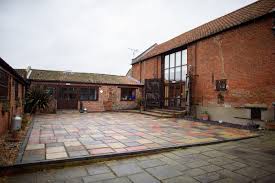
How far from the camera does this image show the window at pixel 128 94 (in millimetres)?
16856

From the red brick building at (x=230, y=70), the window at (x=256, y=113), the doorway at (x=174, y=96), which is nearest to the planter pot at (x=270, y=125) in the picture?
the red brick building at (x=230, y=70)

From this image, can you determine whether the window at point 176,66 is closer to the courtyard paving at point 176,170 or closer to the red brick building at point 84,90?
the red brick building at point 84,90

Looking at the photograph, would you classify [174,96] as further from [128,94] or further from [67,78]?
[67,78]

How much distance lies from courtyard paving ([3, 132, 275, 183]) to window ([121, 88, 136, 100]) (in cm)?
1280

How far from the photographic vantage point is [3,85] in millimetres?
5293

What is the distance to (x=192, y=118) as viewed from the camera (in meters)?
10.6

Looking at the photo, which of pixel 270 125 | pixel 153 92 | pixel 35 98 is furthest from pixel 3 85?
pixel 153 92

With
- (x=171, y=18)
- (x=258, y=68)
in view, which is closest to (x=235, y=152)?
(x=258, y=68)

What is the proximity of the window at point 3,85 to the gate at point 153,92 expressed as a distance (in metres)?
9.95

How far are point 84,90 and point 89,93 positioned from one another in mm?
499

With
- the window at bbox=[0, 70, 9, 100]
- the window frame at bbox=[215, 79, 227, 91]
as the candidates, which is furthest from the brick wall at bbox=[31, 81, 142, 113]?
the window at bbox=[0, 70, 9, 100]

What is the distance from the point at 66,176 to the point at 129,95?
14545mm

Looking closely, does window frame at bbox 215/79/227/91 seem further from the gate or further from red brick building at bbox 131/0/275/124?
the gate

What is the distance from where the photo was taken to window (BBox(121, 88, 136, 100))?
16856mm
